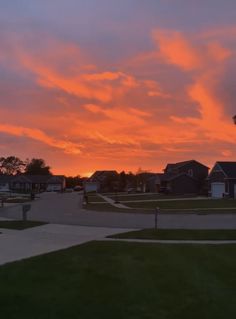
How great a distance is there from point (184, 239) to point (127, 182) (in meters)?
109

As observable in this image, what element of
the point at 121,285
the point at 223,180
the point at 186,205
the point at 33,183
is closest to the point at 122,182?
the point at 33,183

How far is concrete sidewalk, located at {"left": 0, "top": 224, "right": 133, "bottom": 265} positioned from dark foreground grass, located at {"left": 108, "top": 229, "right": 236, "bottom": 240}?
133cm

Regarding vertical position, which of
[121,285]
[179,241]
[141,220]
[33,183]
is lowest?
[121,285]

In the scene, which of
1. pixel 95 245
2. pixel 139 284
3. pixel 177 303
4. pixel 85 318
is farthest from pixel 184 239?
pixel 85 318

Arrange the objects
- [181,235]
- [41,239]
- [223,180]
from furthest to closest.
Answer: [223,180] → [181,235] → [41,239]

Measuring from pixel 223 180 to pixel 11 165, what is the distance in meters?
134

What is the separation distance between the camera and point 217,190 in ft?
226

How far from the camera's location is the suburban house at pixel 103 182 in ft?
400

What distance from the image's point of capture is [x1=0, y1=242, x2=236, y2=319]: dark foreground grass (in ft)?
26.0

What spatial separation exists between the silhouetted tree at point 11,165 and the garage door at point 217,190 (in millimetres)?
129388

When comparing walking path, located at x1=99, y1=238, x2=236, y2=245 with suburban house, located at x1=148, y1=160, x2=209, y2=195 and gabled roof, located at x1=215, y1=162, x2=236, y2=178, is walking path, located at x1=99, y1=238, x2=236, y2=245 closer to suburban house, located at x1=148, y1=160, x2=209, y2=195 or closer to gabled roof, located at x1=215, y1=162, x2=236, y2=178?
gabled roof, located at x1=215, y1=162, x2=236, y2=178

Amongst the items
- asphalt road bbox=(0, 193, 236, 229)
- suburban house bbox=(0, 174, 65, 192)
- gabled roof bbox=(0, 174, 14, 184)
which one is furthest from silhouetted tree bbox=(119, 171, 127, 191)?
asphalt road bbox=(0, 193, 236, 229)

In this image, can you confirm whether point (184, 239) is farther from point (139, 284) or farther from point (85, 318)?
point (85, 318)

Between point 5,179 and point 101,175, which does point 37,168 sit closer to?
point 5,179
